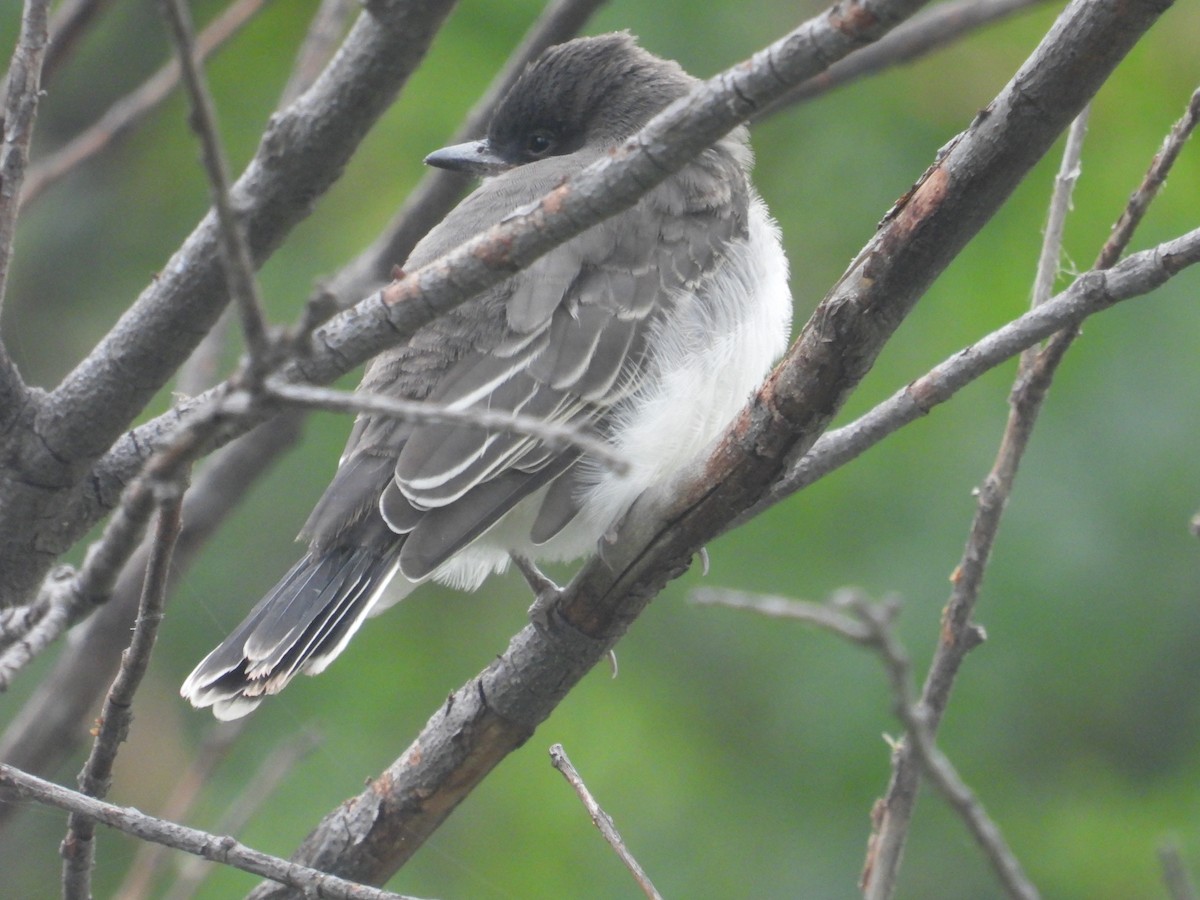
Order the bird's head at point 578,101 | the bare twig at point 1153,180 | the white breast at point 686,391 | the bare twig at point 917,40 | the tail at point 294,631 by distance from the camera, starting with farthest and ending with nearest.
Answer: the bird's head at point 578,101 < the bare twig at point 917,40 < the white breast at point 686,391 < the tail at point 294,631 < the bare twig at point 1153,180

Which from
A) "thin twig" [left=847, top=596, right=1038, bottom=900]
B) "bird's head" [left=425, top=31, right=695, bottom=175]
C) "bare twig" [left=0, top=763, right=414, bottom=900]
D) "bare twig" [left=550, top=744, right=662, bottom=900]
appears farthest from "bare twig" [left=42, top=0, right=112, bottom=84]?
"thin twig" [left=847, top=596, right=1038, bottom=900]

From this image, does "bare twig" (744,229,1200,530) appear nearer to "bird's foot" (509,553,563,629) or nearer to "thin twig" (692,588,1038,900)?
"bird's foot" (509,553,563,629)

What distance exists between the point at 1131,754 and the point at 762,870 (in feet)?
4.38

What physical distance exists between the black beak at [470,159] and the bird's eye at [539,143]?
→ 15cm

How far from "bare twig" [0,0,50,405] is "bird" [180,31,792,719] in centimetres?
81

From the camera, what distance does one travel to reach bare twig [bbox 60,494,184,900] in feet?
6.23

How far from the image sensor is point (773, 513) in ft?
16.1

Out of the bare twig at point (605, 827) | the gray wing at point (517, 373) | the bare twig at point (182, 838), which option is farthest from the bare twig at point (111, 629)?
the bare twig at point (182, 838)

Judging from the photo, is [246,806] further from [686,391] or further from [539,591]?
[686,391]

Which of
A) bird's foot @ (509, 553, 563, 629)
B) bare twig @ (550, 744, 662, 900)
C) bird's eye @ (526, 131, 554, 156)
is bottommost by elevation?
bare twig @ (550, 744, 662, 900)

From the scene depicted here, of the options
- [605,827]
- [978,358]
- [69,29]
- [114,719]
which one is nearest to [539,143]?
[69,29]

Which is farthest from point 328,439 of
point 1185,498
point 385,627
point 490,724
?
point 1185,498

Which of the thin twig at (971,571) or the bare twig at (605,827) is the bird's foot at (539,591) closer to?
the bare twig at (605,827)

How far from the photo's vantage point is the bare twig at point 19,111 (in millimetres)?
2215
